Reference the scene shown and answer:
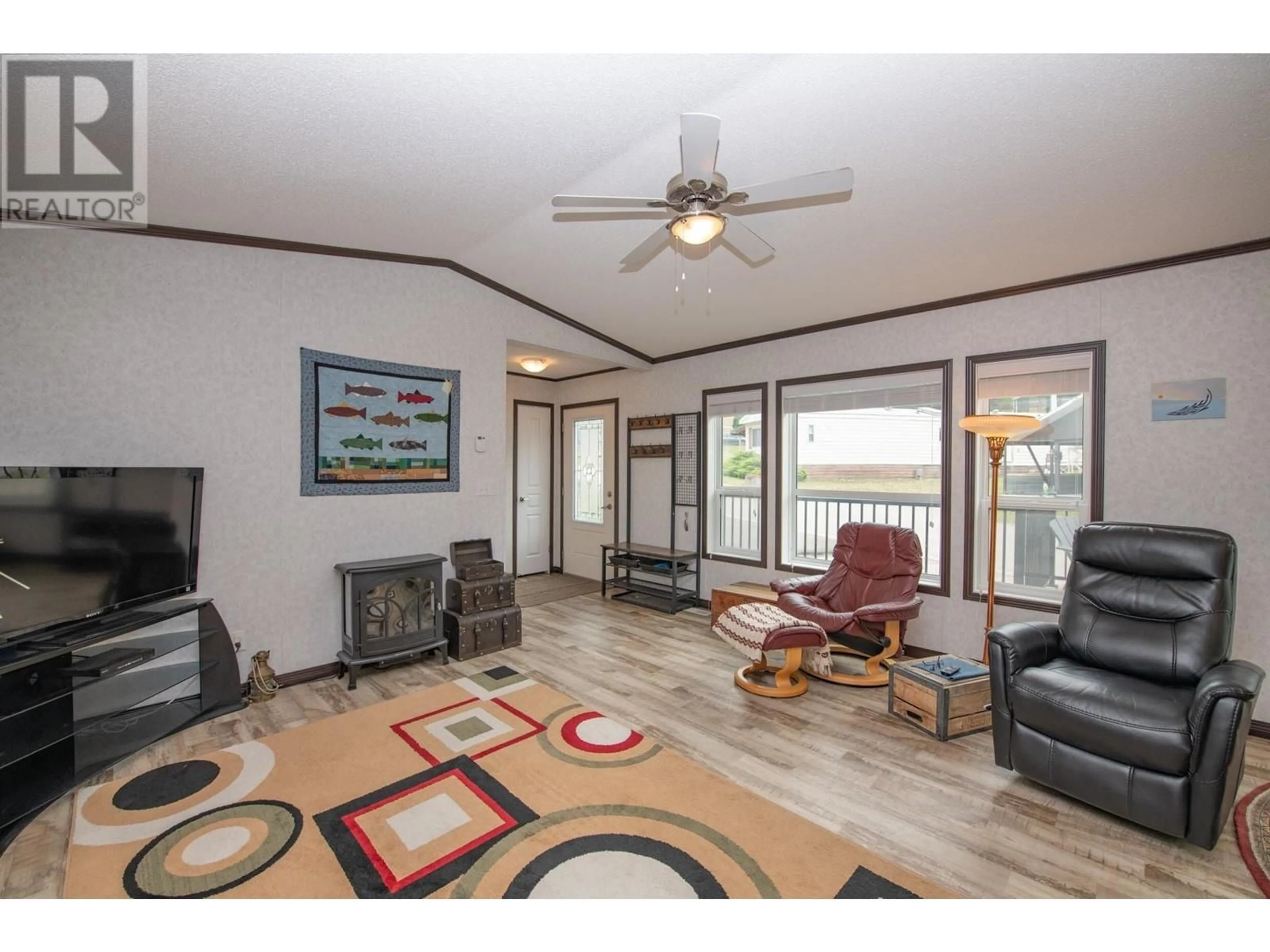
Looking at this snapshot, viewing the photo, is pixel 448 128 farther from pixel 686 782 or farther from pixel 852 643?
pixel 852 643

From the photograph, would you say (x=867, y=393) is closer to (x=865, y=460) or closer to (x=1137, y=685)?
(x=865, y=460)

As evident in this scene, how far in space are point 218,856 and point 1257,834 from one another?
3.88 metres

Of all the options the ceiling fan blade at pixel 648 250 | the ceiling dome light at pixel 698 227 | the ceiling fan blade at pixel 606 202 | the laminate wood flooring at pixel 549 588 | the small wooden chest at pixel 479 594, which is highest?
the ceiling fan blade at pixel 648 250

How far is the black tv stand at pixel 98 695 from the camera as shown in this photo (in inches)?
84.7

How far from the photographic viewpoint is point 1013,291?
3.61 meters

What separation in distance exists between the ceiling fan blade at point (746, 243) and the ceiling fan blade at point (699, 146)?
15.9 inches

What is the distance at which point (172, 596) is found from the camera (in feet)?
9.45

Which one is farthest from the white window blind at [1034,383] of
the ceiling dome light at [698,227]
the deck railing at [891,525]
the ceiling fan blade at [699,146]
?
the ceiling fan blade at [699,146]

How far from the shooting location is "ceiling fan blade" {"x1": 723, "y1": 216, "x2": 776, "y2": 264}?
96.5 inches

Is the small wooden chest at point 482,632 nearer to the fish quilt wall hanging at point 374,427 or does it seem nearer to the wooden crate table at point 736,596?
the fish quilt wall hanging at point 374,427

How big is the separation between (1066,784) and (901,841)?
81 centimetres

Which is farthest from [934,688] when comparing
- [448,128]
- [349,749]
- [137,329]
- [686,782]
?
[137,329]

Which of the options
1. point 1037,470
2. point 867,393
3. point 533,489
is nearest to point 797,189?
point 867,393

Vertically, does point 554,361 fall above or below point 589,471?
above
